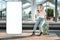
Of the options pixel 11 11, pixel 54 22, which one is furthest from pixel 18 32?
pixel 54 22

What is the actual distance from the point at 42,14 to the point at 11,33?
2.32 meters

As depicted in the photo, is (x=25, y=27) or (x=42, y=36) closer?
(x=42, y=36)

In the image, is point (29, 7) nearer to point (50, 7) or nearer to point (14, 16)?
point (50, 7)

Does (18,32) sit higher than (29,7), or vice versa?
(29,7)

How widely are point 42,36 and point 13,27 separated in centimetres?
195

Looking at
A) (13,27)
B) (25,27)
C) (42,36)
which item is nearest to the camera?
(42,36)

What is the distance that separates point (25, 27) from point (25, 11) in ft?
4.27

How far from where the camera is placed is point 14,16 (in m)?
12.8

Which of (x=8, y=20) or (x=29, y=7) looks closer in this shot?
(x=8, y=20)

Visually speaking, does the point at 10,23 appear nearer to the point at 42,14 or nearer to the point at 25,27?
the point at 42,14

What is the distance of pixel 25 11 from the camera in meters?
16.8

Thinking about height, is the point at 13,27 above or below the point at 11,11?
below

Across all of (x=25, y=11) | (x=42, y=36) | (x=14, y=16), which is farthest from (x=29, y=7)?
(x=42, y=36)

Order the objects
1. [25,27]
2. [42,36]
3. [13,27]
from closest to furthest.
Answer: [42,36], [13,27], [25,27]
